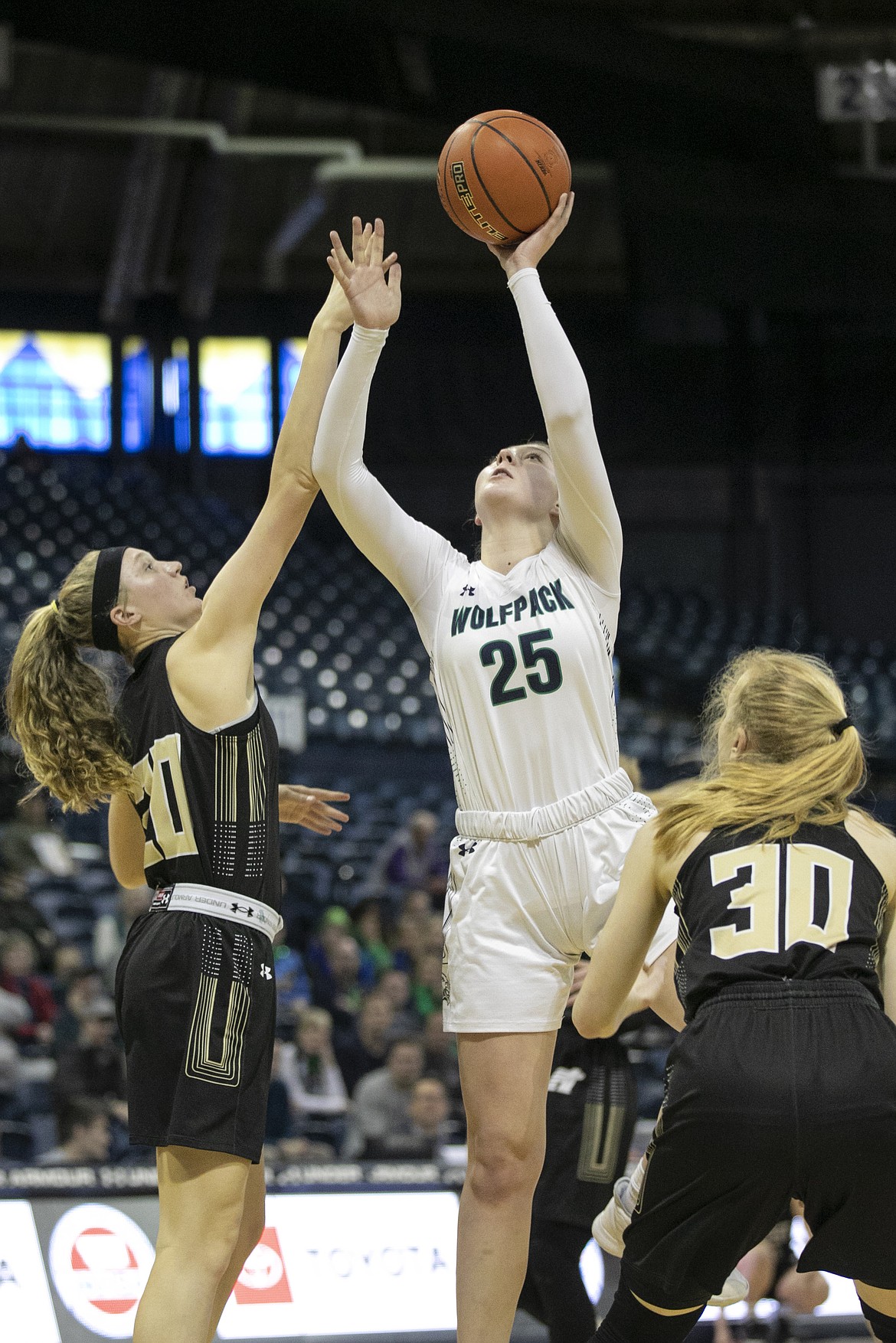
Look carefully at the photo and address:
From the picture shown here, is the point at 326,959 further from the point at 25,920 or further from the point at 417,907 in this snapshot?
the point at 25,920

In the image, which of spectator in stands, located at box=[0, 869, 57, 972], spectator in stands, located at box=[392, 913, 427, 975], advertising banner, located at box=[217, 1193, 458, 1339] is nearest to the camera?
advertising banner, located at box=[217, 1193, 458, 1339]

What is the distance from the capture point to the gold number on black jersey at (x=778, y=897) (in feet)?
9.25

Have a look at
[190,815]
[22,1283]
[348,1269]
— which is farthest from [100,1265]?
[190,815]

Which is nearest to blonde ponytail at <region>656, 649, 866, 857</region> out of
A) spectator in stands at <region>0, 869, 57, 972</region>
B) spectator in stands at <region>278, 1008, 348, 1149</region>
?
spectator in stands at <region>278, 1008, 348, 1149</region>

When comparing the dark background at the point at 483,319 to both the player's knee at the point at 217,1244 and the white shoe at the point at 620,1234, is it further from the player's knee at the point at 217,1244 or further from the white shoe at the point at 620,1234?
the player's knee at the point at 217,1244

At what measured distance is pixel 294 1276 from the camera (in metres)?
5.47

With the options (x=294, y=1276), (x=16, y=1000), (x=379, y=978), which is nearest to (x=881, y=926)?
(x=294, y=1276)

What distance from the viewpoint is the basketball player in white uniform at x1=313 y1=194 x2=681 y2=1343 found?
10.9 ft

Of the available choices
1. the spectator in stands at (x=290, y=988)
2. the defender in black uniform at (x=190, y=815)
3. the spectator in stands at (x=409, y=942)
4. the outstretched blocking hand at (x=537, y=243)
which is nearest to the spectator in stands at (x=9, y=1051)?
the spectator in stands at (x=290, y=988)

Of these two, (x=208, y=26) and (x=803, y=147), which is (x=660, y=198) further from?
(x=208, y=26)

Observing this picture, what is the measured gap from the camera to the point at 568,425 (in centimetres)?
341

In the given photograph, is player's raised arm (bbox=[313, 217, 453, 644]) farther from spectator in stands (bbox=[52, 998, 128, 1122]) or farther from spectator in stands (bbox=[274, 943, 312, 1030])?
spectator in stands (bbox=[274, 943, 312, 1030])

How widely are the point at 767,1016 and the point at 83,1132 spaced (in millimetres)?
5300

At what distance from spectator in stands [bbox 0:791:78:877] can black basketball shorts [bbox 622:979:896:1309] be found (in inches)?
329
